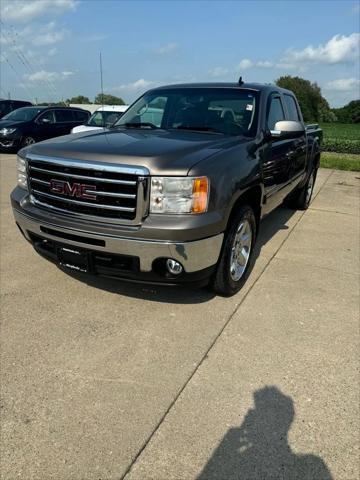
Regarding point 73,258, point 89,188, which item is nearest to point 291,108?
point 89,188

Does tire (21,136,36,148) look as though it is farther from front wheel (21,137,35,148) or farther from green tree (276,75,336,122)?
green tree (276,75,336,122)

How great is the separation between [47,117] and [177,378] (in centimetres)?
1359

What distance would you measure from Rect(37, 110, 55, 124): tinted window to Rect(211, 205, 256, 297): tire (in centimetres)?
1225

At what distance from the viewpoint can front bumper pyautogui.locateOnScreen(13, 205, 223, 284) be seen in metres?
2.81

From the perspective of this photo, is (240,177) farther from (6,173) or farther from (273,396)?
(6,173)

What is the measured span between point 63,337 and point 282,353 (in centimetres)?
157

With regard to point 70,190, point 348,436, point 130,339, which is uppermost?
point 70,190

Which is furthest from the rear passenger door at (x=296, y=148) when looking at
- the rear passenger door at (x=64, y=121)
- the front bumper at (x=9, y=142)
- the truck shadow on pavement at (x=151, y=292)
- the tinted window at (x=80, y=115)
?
the tinted window at (x=80, y=115)

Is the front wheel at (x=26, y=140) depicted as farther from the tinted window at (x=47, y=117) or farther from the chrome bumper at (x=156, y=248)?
the chrome bumper at (x=156, y=248)

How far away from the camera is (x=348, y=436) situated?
7.31 ft

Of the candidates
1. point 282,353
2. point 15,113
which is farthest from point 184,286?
point 15,113

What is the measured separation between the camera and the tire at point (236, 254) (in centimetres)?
328

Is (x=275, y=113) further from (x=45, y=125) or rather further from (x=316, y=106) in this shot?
(x=316, y=106)

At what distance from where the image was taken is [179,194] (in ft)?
9.14
